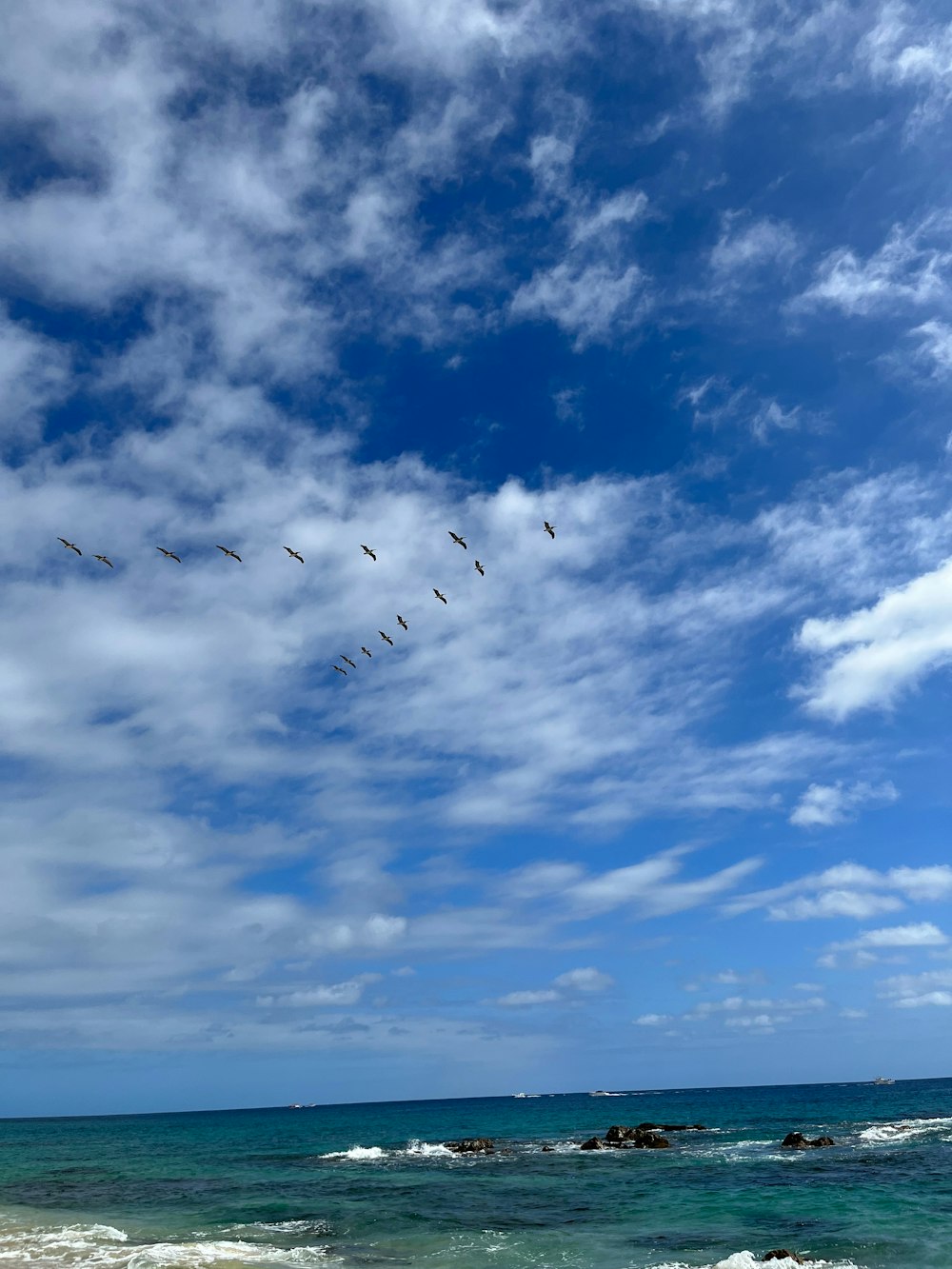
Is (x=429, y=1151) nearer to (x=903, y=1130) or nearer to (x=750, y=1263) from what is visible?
(x=903, y=1130)

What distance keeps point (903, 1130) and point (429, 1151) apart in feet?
132

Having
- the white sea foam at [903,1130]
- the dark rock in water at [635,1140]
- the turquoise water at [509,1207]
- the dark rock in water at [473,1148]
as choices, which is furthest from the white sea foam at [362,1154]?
the white sea foam at [903,1130]

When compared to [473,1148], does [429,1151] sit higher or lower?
lower

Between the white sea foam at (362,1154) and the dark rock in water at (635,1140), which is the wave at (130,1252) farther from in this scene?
the dark rock in water at (635,1140)

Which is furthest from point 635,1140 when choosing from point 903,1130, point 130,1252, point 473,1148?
point 130,1252

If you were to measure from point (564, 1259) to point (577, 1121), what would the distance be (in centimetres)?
10460

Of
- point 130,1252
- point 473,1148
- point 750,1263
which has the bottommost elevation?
point 750,1263

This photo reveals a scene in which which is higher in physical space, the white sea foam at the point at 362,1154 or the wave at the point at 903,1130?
the white sea foam at the point at 362,1154

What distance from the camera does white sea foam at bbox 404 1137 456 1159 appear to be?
6989 cm

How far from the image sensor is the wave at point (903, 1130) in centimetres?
6994

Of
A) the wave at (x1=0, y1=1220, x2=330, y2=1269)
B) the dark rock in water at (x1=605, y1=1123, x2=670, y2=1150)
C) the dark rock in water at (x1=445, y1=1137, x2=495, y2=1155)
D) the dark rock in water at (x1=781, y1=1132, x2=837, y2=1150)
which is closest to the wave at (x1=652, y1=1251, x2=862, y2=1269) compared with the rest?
the wave at (x1=0, y1=1220, x2=330, y2=1269)

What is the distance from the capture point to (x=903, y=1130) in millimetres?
75500

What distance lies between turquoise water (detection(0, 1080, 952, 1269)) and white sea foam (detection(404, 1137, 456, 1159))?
2.57 feet

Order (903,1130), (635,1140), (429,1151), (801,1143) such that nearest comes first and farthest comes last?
(801,1143)
(635,1140)
(429,1151)
(903,1130)
